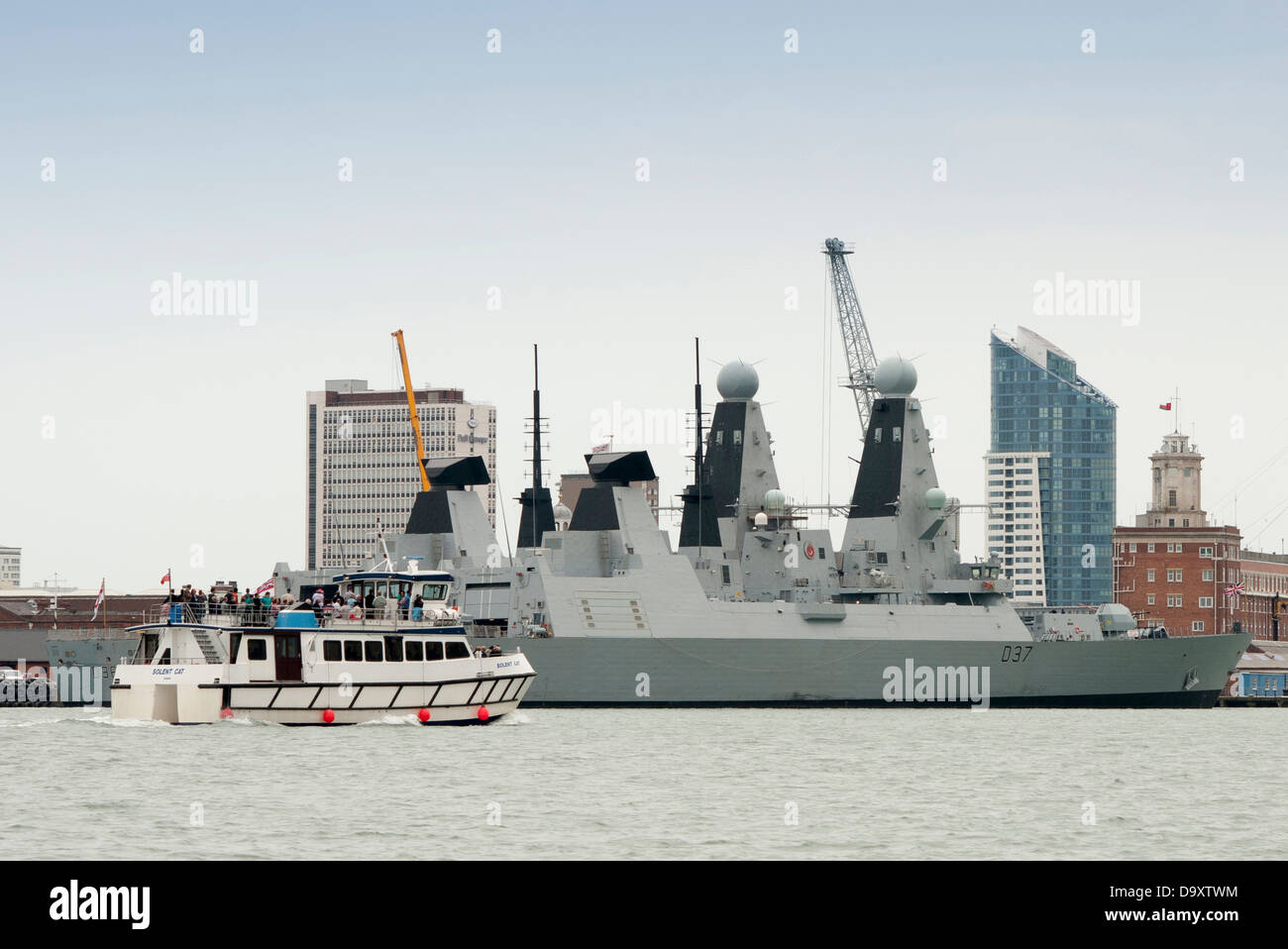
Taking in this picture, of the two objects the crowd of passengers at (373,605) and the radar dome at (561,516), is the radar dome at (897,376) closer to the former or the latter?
the radar dome at (561,516)

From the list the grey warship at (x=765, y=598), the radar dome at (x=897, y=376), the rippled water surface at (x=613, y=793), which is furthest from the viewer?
the radar dome at (x=897, y=376)

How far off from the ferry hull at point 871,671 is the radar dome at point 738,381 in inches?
583

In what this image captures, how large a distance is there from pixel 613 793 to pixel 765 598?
46458 mm

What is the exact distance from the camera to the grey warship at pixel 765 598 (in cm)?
7325

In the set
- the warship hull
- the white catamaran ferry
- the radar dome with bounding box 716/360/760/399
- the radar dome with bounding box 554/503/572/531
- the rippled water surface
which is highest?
the radar dome with bounding box 716/360/760/399

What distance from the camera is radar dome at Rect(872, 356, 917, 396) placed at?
3369 inches

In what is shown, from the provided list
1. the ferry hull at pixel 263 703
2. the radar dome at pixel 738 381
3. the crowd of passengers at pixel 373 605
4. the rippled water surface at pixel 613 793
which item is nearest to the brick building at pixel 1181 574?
the radar dome at pixel 738 381

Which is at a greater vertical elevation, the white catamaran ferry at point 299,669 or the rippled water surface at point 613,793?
the white catamaran ferry at point 299,669

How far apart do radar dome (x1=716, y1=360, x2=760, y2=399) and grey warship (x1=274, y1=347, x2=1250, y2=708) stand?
0.37 ft

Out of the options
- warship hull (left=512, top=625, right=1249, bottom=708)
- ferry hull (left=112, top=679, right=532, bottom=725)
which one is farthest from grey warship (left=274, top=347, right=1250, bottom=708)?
ferry hull (left=112, top=679, right=532, bottom=725)

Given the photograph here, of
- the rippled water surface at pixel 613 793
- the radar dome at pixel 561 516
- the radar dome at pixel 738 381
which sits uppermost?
the radar dome at pixel 738 381

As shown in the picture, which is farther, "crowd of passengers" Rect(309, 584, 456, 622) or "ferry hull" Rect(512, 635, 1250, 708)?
"ferry hull" Rect(512, 635, 1250, 708)

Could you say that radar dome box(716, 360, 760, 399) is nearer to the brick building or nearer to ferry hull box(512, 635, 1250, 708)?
ferry hull box(512, 635, 1250, 708)

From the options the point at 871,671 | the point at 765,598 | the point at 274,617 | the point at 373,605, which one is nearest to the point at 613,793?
the point at 274,617
